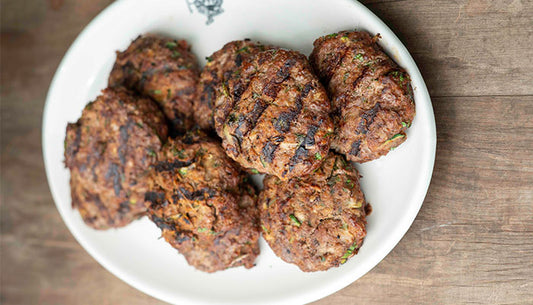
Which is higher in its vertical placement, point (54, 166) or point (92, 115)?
point (92, 115)

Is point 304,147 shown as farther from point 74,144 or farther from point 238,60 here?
point 74,144

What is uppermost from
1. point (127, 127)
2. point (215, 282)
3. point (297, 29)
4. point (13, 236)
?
point (297, 29)

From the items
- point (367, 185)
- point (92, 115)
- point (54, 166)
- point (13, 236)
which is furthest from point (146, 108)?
point (13, 236)

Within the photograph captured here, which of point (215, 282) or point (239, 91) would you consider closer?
point (239, 91)

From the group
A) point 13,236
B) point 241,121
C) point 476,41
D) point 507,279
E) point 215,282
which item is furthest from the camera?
point 13,236

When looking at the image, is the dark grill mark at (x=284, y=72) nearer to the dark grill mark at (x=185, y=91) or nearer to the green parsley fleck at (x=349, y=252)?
the dark grill mark at (x=185, y=91)

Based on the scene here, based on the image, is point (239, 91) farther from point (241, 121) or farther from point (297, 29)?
point (297, 29)

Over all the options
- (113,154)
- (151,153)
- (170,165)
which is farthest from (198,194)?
(113,154)
